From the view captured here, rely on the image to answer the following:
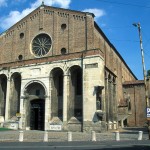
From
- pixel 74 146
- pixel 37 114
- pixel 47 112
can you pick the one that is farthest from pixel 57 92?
pixel 74 146

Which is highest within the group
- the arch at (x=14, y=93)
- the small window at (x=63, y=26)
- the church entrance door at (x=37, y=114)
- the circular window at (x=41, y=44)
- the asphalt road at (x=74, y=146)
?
the small window at (x=63, y=26)

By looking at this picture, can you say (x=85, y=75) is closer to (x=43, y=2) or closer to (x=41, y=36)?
(x=41, y=36)

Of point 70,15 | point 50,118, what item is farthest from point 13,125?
point 70,15

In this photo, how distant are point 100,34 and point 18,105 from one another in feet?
45.3

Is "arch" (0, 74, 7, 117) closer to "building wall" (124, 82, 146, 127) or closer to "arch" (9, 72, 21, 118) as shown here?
"arch" (9, 72, 21, 118)

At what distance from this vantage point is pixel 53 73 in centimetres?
3100

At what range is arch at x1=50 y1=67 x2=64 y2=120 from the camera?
30.2m

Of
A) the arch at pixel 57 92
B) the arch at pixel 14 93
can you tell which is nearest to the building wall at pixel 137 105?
the arch at pixel 57 92

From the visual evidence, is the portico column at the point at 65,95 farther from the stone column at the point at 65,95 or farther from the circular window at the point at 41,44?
the circular window at the point at 41,44

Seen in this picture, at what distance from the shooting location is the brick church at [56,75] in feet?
92.4

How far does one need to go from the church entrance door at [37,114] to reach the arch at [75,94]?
3979mm

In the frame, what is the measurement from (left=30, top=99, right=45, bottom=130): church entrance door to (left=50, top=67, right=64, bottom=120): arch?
176cm

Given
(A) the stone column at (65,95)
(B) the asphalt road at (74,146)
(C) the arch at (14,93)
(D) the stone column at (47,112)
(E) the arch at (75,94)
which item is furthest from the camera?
(C) the arch at (14,93)

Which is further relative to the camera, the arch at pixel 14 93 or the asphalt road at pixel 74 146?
the arch at pixel 14 93
